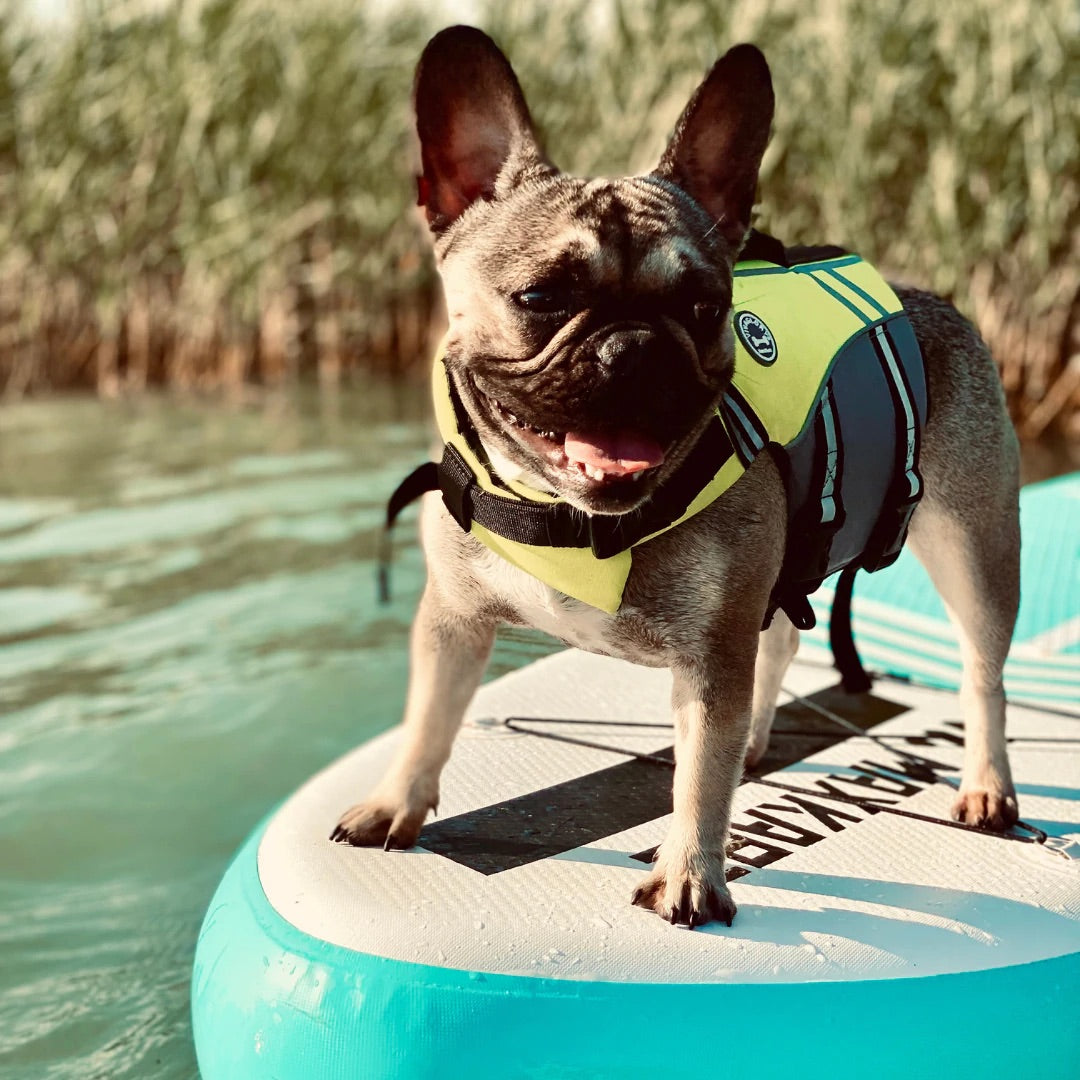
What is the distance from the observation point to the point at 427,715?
229cm

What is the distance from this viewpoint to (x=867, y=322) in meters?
2.38

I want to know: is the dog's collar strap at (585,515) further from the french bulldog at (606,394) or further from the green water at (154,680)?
the green water at (154,680)

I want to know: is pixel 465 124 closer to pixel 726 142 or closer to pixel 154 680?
pixel 726 142

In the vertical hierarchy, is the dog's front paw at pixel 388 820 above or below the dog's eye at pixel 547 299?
below

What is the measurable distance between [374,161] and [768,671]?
7.72 m

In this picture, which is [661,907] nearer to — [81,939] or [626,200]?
[626,200]

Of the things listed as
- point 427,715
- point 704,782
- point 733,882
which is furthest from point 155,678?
point 704,782

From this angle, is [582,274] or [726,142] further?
[726,142]

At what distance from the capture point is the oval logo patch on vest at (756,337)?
7.11ft

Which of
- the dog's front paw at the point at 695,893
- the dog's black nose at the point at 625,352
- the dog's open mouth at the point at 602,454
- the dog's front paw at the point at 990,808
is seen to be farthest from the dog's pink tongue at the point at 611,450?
the dog's front paw at the point at 990,808

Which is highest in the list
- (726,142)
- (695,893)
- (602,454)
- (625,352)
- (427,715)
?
(726,142)

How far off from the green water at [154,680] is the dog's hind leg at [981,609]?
0.78 m

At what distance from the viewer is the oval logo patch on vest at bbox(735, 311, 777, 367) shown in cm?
217

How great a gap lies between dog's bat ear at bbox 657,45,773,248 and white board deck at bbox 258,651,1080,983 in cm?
107
